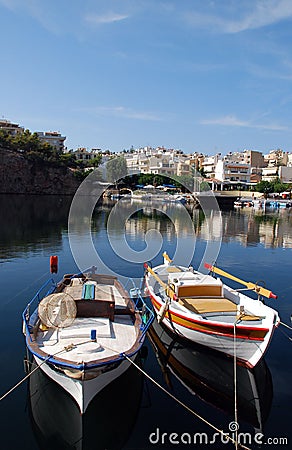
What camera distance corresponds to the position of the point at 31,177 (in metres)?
98.0

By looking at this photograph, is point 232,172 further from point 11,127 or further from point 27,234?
point 27,234

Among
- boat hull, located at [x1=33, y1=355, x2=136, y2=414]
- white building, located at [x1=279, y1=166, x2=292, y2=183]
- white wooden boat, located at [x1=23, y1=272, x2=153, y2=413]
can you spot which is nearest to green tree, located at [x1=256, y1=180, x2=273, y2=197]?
white building, located at [x1=279, y1=166, x2=292, y2=183]

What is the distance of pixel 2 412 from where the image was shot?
9.03 m

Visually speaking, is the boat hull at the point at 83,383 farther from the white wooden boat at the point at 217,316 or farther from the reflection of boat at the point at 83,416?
the white wooden boat at the point at 217,316

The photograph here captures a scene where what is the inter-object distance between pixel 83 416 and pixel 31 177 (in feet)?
314

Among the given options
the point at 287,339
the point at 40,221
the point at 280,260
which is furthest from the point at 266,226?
the point at 287,339

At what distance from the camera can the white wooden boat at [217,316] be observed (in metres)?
10.6

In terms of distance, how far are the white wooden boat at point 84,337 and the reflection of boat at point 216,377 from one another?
1.72m

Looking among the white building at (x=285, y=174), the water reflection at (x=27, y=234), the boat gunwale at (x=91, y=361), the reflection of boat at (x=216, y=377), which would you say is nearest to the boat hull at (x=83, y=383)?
the boat gunwale at (x=91, y=361)

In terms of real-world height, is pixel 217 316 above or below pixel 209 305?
below

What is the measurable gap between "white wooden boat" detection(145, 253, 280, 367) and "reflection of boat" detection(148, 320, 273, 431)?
50cm

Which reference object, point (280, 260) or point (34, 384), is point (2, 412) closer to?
point (34, 384)

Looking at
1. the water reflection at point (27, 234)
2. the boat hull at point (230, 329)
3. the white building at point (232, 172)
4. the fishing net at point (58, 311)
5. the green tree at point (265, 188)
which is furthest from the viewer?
the white building at point (232, 172)

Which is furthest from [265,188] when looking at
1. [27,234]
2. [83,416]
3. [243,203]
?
[83,416]
